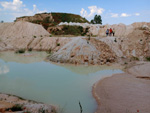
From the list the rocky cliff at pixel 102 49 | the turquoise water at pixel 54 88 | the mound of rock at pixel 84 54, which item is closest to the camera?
the turquoise water at pixel 54 88

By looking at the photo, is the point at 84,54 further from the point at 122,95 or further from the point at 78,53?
the point at 122,95

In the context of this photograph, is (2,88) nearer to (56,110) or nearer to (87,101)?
(56,110)

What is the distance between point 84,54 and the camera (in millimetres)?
12703

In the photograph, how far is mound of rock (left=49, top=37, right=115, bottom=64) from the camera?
12.5 m

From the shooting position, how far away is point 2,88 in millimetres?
6977

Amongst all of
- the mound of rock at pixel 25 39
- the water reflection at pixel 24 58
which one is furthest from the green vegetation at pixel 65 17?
the water reflection at pixel 24 58

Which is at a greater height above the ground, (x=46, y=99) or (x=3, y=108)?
(x=3, y=108)

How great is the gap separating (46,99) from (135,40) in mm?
12487

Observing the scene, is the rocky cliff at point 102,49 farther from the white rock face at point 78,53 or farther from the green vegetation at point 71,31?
the green vegetation at point 71,31

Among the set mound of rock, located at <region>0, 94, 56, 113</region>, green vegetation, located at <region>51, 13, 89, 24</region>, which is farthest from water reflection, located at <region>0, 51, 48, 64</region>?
green vegetation, located at <region>51, 13, 89, 24</region>

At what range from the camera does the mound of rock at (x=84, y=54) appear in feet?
40.9

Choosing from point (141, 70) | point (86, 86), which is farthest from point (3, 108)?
point (141, 70)

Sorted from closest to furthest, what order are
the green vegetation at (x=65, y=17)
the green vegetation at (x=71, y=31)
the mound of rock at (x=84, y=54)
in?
1. the mound of rock at (x=84, y=54)
2. the green vegetation at (x=71, y=31)
3. the green vegetation at (x=65, y=17)

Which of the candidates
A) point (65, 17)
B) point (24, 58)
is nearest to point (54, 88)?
point (24, 58)
